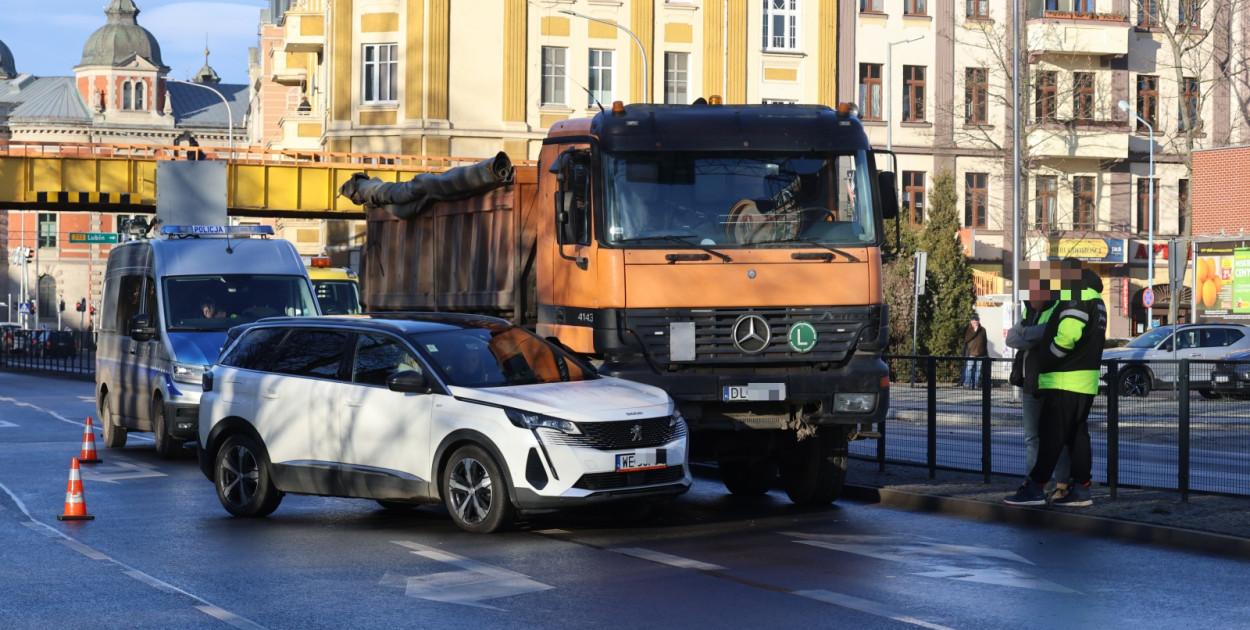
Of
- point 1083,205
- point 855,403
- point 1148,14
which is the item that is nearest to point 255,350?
point 855,403

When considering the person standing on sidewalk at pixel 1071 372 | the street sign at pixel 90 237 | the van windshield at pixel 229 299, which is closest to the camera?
the person standing on sidewalk at pixel 1071 372

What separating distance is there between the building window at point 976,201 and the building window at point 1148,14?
7.68m

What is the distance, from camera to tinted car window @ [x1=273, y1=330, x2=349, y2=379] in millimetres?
12766

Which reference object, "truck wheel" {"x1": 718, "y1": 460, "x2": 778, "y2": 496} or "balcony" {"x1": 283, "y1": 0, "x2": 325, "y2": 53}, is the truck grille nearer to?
"truck wheel" {"x1": 718, "y1": 460, "x2": 778, "y2": 496}

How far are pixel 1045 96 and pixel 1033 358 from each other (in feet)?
152

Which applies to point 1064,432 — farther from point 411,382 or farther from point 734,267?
point 411,382

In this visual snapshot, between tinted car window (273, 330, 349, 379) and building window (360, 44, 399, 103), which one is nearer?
tinted car window (273, 330, 349, 379)

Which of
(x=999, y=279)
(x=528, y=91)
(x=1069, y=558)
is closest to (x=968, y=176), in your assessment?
(x=999, y=279)

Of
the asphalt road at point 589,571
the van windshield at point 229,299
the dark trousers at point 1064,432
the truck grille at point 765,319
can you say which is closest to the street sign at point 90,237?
the van windshield at point 229,299

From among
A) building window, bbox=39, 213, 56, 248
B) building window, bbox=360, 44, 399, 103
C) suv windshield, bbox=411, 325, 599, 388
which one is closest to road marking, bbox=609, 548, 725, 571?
suv windshield, bbox=411, 325, 599, 388

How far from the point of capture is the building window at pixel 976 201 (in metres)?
57.1

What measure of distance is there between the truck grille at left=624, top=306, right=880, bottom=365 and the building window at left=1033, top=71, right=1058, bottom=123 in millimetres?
45775

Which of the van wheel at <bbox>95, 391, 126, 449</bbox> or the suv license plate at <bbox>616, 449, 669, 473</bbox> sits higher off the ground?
the suv license plate at <bbox>616, 449, 669, 473</bbox>

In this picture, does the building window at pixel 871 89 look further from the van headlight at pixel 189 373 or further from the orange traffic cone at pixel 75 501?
the orange traffic cone at pixel 75 501
